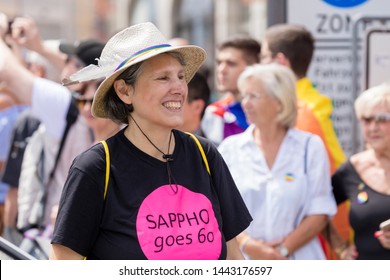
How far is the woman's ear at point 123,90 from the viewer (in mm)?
3273

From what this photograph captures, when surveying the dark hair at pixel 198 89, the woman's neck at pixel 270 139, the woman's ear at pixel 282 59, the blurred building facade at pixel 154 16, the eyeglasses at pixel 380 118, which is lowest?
the blurred building facade at pixel 154 16

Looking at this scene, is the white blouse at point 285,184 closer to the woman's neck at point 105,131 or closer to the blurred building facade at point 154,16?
the woman's neck at point 105,131

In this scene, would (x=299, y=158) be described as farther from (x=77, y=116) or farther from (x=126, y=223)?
(x=126, y=223)

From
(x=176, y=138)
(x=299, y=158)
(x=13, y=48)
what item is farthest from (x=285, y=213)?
(x=13, y=48)

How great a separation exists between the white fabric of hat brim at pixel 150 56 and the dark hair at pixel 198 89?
203 centimetres

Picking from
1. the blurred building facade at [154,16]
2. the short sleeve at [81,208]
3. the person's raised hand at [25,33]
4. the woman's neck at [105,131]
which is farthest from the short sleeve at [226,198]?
the blurred building facade at [154,16]

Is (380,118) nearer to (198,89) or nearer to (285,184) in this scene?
(285,184)

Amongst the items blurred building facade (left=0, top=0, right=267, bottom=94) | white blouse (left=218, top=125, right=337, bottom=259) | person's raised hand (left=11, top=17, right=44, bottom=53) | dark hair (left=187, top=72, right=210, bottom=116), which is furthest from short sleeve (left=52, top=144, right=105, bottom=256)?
blurred building facade (left=0, top=0, right=267, bottom=94)

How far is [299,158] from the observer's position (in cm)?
494

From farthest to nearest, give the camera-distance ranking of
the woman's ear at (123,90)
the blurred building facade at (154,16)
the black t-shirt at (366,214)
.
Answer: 1. the blurred building facade at (154,16)
2. the black t-shirt at (366,214)
3. the woman's ear at (123,90)

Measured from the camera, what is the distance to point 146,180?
312 cm

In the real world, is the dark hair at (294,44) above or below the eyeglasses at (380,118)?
above

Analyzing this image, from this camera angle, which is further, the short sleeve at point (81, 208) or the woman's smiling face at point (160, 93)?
the woman's smiling face at point (160, 93)

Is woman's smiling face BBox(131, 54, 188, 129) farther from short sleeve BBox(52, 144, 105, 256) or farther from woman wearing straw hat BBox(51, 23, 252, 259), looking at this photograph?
short sleeve BBox(52, 144, 105, 256)
